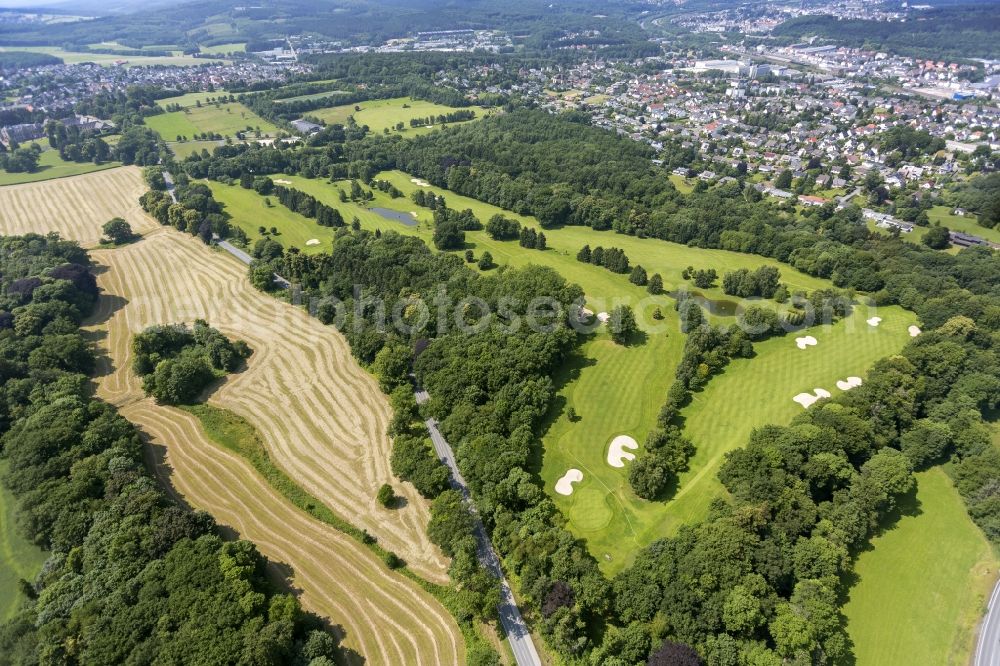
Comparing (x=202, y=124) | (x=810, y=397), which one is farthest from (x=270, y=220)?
(x=810, y=397)

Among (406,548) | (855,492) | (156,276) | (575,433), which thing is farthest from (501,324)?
(156,276)

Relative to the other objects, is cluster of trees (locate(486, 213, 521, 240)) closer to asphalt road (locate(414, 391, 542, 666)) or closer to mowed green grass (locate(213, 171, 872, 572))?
mowed green grass (locate(213, 171, 872, 572))

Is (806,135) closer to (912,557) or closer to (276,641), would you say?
(912,557)

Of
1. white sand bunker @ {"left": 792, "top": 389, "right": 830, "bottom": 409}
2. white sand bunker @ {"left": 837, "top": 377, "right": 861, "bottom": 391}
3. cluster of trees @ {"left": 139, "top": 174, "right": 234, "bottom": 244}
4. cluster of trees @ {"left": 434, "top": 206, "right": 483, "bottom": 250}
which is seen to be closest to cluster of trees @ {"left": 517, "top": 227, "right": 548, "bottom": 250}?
cluster of trees @ {"left": 434, "top": 206, "right": 483, "bottom": 250}

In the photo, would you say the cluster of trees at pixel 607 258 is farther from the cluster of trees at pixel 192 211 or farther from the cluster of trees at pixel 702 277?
the cluster of trees at pixel 192 211

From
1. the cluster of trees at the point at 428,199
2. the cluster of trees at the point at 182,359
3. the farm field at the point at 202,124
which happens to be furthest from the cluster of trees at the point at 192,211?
the farm field at the point at 202,124

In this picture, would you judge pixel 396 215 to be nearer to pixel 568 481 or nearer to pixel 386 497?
pixel 386 497
